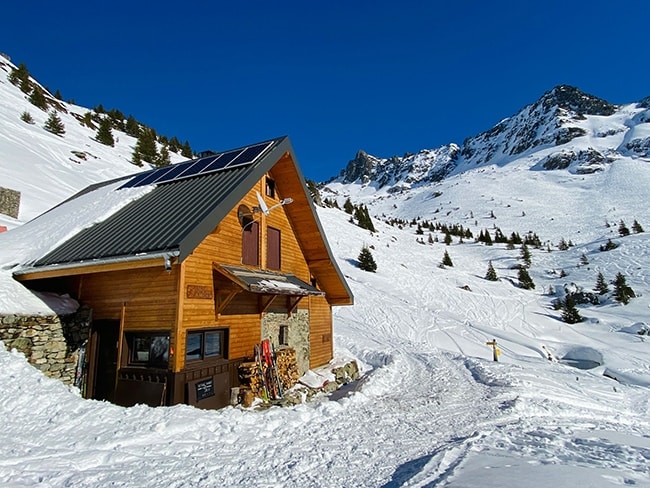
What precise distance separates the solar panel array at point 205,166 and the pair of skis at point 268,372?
582 centimetres

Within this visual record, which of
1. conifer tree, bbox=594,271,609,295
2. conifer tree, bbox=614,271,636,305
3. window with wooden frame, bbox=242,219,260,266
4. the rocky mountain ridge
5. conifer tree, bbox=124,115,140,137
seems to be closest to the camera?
window with wooden frame, bbox=242,219,260,266

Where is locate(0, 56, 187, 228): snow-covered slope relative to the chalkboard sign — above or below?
above

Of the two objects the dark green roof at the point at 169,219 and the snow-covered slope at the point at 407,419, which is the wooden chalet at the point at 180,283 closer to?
the dark green roof at the point at 169,219

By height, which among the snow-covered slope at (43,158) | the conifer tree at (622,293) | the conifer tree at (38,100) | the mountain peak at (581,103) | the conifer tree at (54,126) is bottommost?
the conifer tree at (622,293)

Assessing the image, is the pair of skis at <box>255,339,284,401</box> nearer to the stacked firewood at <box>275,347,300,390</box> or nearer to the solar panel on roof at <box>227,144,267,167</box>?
the stacked firewood at <box>275,347,300,390</box>

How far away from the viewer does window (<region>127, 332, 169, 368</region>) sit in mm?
8578

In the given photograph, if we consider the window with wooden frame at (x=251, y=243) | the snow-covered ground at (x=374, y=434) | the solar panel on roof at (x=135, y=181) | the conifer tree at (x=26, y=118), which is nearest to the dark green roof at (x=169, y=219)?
the window with wooden frame at (x=251, y=243)

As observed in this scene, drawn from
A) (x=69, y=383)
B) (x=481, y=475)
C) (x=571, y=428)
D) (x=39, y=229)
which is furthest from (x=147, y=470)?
(x=39, y=229)

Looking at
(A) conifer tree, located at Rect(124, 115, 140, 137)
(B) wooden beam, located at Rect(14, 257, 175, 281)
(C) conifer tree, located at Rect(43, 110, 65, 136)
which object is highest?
(A) conifer tree, located at Rect(124, 115, 140, 137)

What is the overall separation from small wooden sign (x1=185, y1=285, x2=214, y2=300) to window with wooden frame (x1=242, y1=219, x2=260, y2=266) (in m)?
1.91

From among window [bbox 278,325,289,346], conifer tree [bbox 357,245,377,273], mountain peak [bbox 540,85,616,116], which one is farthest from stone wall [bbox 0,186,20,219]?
mountain peak [bbox 540,85,616,116]

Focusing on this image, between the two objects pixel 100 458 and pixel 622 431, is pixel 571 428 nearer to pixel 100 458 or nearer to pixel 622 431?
pixel 622 431

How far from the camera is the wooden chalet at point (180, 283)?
334 inches

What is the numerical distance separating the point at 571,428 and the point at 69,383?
11.3m
